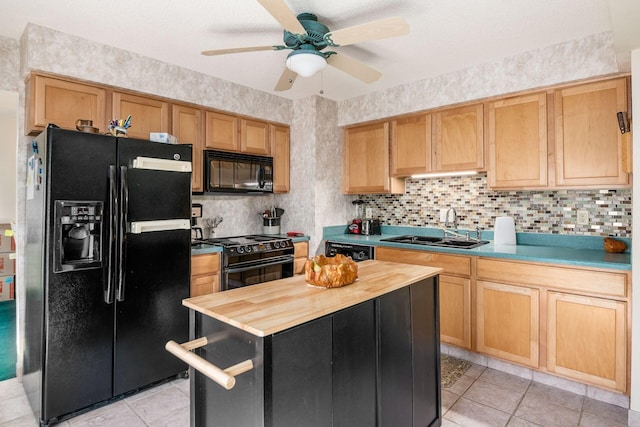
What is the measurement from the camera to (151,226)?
8.14 feet

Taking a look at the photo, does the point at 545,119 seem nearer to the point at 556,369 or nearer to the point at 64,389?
the point at 556,369

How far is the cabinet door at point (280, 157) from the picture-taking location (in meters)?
4.01

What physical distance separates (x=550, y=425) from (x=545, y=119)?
7.05 ft

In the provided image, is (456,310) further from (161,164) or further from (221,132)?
(221,132)

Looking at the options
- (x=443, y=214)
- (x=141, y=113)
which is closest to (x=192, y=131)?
(x=141, y=113)

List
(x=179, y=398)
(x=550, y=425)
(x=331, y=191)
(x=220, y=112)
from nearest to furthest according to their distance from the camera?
1. (x=550, y=425)
2. (x=179, y=398)
3. (x=220, y=112)
4. (x=331, y=191)

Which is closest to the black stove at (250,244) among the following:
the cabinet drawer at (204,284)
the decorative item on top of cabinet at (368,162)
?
the cabinet drawer at (204,284)

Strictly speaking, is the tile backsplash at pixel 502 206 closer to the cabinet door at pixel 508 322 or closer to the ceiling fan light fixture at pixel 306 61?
the cabinet door at pixel 508 322

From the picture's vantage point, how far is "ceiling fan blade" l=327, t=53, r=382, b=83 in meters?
2.31

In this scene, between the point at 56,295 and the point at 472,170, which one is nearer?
the point at 56,295

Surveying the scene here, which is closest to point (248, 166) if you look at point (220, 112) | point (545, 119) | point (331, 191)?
point (220, 112)

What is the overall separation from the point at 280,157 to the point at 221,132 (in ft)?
2.53

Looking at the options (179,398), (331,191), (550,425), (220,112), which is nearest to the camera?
(550,425)

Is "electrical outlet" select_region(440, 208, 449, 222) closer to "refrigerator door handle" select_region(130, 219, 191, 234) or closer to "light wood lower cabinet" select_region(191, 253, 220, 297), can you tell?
"light wood lower cabinet" select_region(191, 253, 220, 297)
